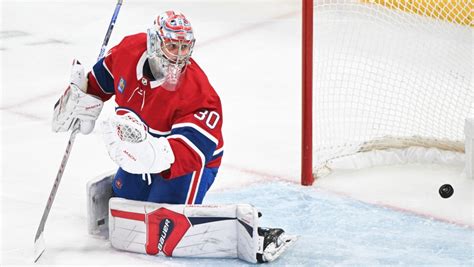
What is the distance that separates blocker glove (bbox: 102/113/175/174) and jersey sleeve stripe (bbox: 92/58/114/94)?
47cm

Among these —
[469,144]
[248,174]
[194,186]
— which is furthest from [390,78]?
[194,186]

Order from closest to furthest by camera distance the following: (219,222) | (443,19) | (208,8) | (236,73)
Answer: (219,222) < (443,19) < (236,73) < (208,8)

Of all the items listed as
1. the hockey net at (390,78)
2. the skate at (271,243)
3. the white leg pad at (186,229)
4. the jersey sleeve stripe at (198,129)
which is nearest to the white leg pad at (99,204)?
the white leg pad at (186,229)

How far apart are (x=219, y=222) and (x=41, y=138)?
1.46 m

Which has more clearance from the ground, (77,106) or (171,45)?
(171,45)

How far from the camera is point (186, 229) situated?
3951 millimetres

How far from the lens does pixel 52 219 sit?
4.32 m

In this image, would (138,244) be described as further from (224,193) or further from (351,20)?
(351,20)

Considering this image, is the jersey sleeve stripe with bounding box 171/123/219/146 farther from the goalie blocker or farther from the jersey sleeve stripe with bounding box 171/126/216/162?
the goalie blocker

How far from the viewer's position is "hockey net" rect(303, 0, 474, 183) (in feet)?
16.0

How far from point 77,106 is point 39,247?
45 centimetres

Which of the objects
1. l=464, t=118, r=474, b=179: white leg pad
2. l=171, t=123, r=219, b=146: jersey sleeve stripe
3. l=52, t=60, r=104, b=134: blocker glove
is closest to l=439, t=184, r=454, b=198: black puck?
l=464, t=118, r=474, b=179: white leg pad

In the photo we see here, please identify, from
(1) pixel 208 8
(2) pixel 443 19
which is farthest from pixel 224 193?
(1) pixel 208 8

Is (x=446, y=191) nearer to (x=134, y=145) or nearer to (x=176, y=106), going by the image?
(x=176, y=106)
